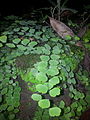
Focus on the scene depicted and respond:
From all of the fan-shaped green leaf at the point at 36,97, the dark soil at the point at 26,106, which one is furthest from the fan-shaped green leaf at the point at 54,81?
the dark soil at the point at 26,106

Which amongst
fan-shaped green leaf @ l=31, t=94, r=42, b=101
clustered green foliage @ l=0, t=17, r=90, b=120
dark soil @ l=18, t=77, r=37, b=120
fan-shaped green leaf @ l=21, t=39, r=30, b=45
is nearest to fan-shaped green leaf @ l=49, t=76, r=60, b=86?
clustered green foliage @ l=0, t=17, r=90, b=120

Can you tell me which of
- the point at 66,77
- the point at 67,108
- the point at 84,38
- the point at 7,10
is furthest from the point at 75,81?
the point at 7,10

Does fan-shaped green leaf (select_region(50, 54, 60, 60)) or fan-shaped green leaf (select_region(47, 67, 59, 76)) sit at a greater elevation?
fan-shaped green leaf (select_region(50, 54, 60, 60))

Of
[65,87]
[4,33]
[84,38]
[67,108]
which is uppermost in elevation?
[4,33]

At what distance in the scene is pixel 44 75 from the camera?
1796 mm

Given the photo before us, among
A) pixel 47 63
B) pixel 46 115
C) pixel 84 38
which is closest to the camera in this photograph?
pixel 46 115

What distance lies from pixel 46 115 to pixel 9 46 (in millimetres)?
1088

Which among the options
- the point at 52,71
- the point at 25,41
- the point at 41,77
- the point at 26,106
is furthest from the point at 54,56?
the point at 26,106

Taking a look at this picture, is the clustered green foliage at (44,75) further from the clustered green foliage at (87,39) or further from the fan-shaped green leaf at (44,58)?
the clustered green foliage at (87,39)

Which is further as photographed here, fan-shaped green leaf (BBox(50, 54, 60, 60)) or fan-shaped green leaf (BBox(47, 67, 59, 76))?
fan-shaped green leaf (BBox(50, 54, 60, 60))

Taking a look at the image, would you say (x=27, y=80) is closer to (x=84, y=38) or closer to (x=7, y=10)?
(x=84, y=38)

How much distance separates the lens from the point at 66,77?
200 centimetres

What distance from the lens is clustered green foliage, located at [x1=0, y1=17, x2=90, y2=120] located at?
175 centimetres

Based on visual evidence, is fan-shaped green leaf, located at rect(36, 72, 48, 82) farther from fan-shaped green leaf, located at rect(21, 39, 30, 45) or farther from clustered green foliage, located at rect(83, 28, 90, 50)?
clustered green foliage, located at rect(83, 28, 90, 50)
